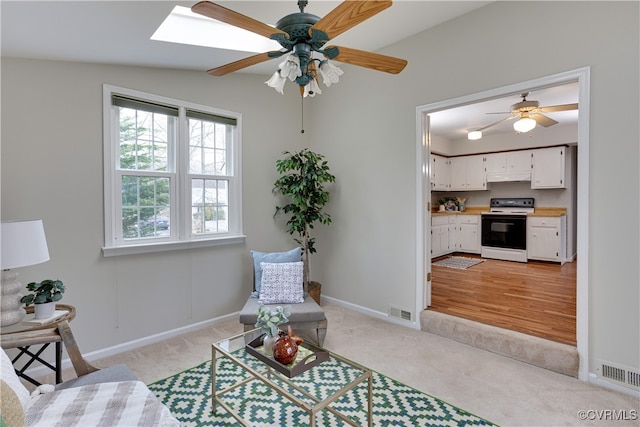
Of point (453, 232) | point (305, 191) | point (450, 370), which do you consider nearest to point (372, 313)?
point (450, 370)

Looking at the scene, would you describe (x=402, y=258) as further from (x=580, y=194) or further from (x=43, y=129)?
(x=43, y=129)

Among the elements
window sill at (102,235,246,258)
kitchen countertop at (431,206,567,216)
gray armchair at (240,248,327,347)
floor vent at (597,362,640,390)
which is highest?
kitchen countertop at (431,206,567,216)

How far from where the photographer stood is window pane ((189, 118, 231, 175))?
3234 millimetres

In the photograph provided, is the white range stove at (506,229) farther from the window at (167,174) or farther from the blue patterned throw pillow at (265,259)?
the window at (167,174)

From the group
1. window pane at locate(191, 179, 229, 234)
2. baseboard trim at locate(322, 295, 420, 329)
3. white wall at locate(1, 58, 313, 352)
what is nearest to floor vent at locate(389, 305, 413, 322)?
baseboard trim at locate(322, 295, 420, 329)

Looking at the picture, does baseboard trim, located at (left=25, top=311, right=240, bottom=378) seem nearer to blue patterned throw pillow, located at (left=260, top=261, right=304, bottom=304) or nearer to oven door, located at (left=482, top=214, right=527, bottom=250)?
blue patterned throw pillow, located at (left=260, top=261, right=304, bottom=304)

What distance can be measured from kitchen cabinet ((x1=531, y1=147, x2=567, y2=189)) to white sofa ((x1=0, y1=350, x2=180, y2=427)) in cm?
672

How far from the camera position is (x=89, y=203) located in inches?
101

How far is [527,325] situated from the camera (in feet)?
9.34

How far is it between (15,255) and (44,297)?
1.19 feet

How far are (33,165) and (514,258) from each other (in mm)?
6956

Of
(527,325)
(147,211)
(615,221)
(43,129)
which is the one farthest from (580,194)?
(43,129)

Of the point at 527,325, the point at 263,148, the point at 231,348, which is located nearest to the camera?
the point at 231,348

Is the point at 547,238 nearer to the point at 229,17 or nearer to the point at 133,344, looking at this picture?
the point at 229,17
